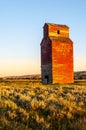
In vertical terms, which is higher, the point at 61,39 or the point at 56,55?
the point at 61,39

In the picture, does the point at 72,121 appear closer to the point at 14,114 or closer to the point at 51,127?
the point at 51,127

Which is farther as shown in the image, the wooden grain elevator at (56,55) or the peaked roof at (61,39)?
the peaked roof at (61,39)

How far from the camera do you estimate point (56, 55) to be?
48.3 m

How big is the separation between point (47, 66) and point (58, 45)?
14.0ft

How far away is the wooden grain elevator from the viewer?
48062 mm

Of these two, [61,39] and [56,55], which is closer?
[56,55]

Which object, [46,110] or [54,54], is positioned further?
[54,54]

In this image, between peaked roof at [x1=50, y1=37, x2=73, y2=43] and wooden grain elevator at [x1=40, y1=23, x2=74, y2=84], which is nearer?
wooden grain elevator at [x1=40, y1=23, x2=74, y2=84]

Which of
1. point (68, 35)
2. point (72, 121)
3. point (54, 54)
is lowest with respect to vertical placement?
point (72, 121)

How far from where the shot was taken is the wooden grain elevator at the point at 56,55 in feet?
158

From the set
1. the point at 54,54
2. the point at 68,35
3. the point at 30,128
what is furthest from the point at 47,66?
the point at 30,128

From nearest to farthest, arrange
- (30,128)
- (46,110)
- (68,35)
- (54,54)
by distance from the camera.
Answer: (30,128), (46,110), (54,54), (68,35)

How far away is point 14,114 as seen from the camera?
451 inches

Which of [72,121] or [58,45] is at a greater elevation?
[58,45]
